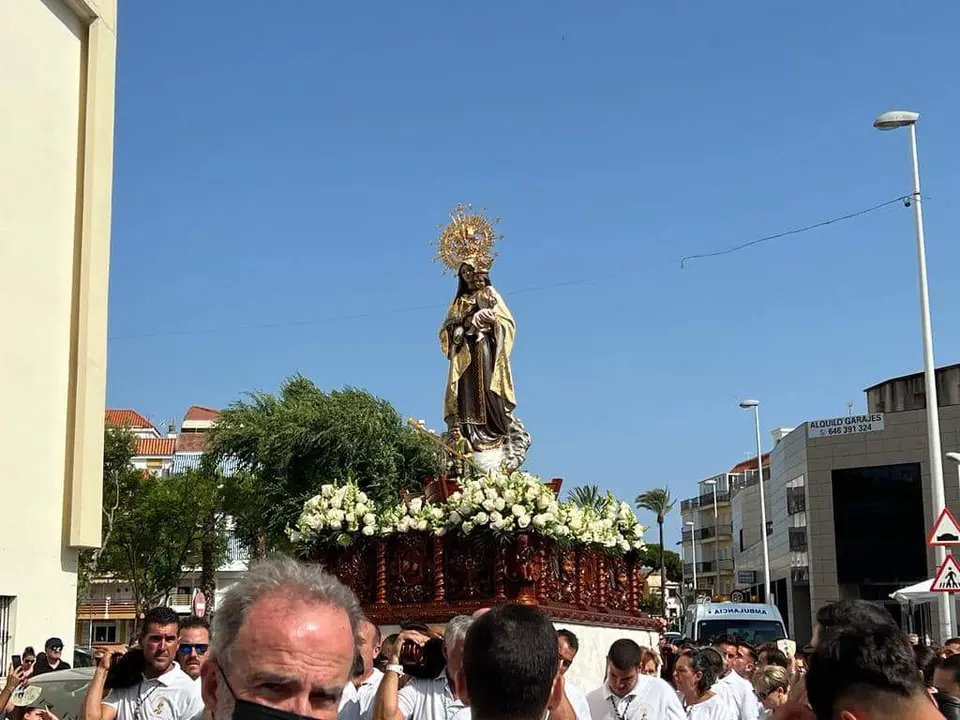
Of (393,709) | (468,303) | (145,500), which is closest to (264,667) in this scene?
(393,709)

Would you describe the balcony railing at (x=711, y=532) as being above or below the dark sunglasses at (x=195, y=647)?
above

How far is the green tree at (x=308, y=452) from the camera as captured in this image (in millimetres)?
43875

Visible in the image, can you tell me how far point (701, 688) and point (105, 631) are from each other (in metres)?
73.2

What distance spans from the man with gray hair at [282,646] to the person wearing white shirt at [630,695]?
206 inches

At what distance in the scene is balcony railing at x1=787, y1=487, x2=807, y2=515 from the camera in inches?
2263

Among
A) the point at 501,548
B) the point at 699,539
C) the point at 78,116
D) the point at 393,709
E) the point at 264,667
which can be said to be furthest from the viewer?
the point at 699,539

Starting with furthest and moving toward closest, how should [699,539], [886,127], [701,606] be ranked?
1. [699,539]
2. [701,606]
3. [886,127]

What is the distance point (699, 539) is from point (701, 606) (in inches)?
3139

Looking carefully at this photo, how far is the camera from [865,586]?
54250 millimetres

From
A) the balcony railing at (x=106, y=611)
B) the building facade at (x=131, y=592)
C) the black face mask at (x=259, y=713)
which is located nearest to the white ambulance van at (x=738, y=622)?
the black face mask at (x=259, y=713)

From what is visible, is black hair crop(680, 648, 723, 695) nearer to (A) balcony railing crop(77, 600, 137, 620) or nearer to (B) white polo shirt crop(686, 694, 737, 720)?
(B) white polo shirt crop(686, 694, 737, 720)

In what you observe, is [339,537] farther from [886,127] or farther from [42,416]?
[886,127]

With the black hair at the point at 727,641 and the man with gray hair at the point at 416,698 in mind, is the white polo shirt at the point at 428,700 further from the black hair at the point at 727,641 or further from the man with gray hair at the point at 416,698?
Result: the black hair at the point at 727,641

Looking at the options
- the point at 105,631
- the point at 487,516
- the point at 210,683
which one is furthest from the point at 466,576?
the point at 105,631
